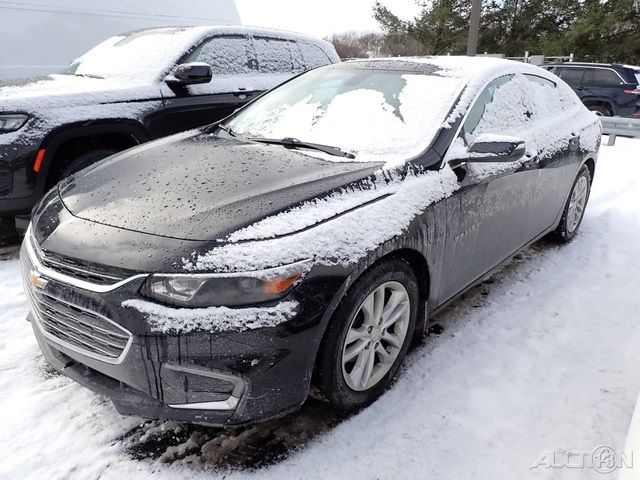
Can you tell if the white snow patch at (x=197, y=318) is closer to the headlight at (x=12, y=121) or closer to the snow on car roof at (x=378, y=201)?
the snow on car roof at (x=378, y=201)

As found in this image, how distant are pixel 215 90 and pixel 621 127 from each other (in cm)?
779

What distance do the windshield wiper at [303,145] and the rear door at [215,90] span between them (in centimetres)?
187

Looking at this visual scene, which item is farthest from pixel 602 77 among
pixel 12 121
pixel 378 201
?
pixel 12 121

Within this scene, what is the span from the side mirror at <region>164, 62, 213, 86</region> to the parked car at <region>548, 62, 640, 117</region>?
37.1 ft

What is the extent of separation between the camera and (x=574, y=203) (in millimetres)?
4309

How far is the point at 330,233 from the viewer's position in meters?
1.94

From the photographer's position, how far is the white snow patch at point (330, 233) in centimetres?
178

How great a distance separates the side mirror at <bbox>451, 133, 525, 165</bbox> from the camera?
2547mm

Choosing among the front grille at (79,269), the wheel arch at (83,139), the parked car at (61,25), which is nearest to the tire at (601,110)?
the parked car at (61,25)

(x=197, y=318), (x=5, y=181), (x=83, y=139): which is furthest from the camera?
(x=83, y=139)

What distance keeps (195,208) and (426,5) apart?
2779 centimetres

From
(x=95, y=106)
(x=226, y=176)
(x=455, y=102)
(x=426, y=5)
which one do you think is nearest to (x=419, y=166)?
(x=455, y=102)

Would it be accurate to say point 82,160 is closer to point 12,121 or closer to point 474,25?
point 12,121

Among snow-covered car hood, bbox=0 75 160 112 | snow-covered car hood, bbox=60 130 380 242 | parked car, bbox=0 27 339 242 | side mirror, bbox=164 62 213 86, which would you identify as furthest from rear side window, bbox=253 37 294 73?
snow-covered car hood, bbox=60 130 380 242
